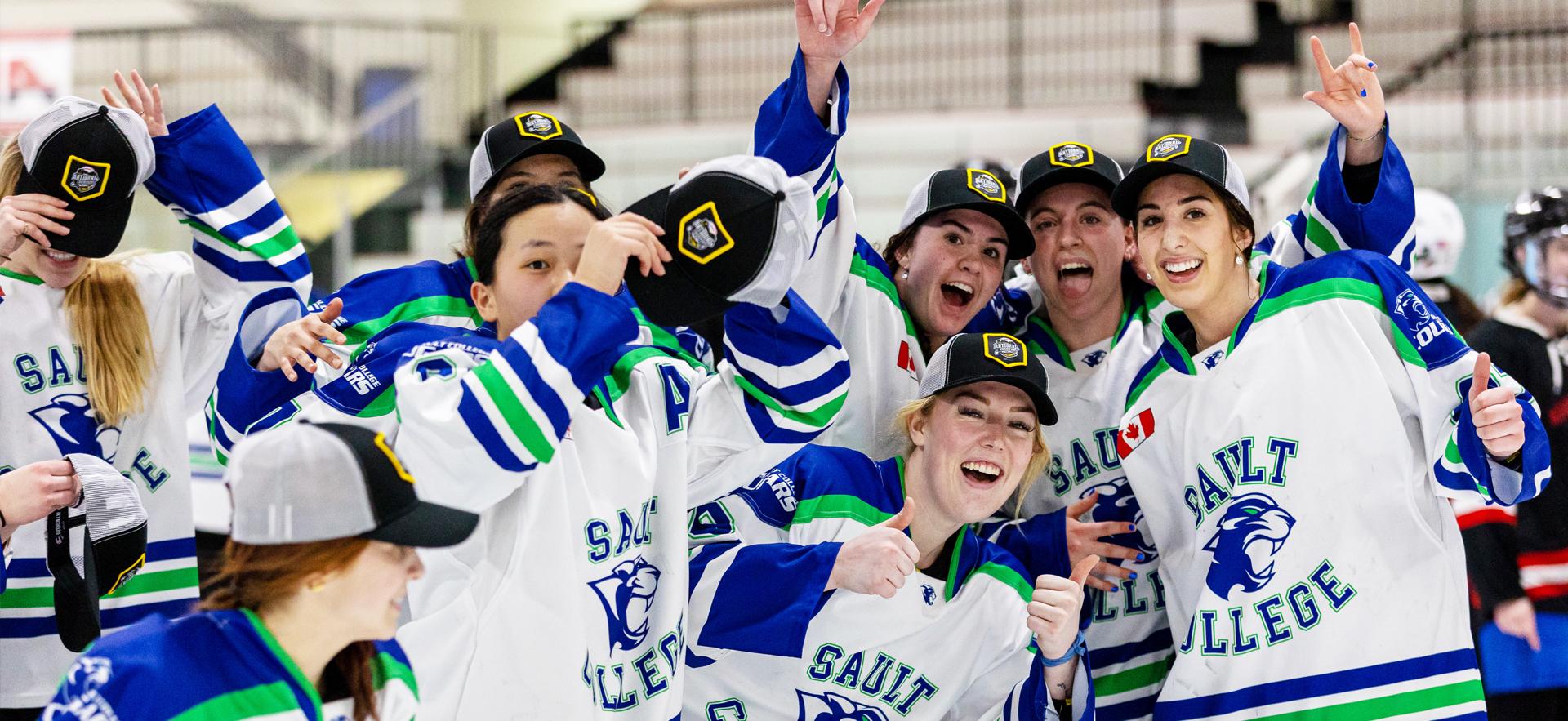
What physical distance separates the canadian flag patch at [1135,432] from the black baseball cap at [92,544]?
5.99ft

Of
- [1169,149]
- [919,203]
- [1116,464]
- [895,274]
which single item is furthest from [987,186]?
[1116,464]

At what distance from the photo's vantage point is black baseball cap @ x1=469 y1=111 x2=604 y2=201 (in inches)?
127

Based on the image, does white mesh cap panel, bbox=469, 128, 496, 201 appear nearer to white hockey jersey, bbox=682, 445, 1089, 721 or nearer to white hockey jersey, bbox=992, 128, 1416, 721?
white hockey jersey, bbox=682, 445, 1089, 721

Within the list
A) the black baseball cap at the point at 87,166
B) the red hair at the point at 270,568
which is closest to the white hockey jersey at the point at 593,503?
the red hair at the point at 270,568

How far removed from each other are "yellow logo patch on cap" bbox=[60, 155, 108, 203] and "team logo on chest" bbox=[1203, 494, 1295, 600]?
7.12 feet

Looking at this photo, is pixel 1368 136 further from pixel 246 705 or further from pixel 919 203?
pixel 246 705

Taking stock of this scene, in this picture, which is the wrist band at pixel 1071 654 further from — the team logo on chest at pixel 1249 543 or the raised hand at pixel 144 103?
the raised hand at pixel 144 103

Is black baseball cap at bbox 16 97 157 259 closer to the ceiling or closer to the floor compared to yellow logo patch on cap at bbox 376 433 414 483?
closer to the ceiling

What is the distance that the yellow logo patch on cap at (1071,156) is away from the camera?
10.8 ft

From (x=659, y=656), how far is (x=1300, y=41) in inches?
344

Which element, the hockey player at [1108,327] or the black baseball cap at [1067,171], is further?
the black baseball cap at [1067,171]

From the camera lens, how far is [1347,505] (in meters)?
2.63

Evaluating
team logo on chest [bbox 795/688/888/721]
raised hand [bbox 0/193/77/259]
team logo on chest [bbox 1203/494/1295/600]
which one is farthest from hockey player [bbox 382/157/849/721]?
raised hand [bbox 0/193/77/259]

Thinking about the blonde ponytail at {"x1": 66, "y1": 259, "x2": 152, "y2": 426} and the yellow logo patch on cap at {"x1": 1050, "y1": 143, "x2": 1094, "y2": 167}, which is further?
the yellow logo patch on cap at {"x1": 1050, "y1": 143, "x2": 1094, "y2": 167}
